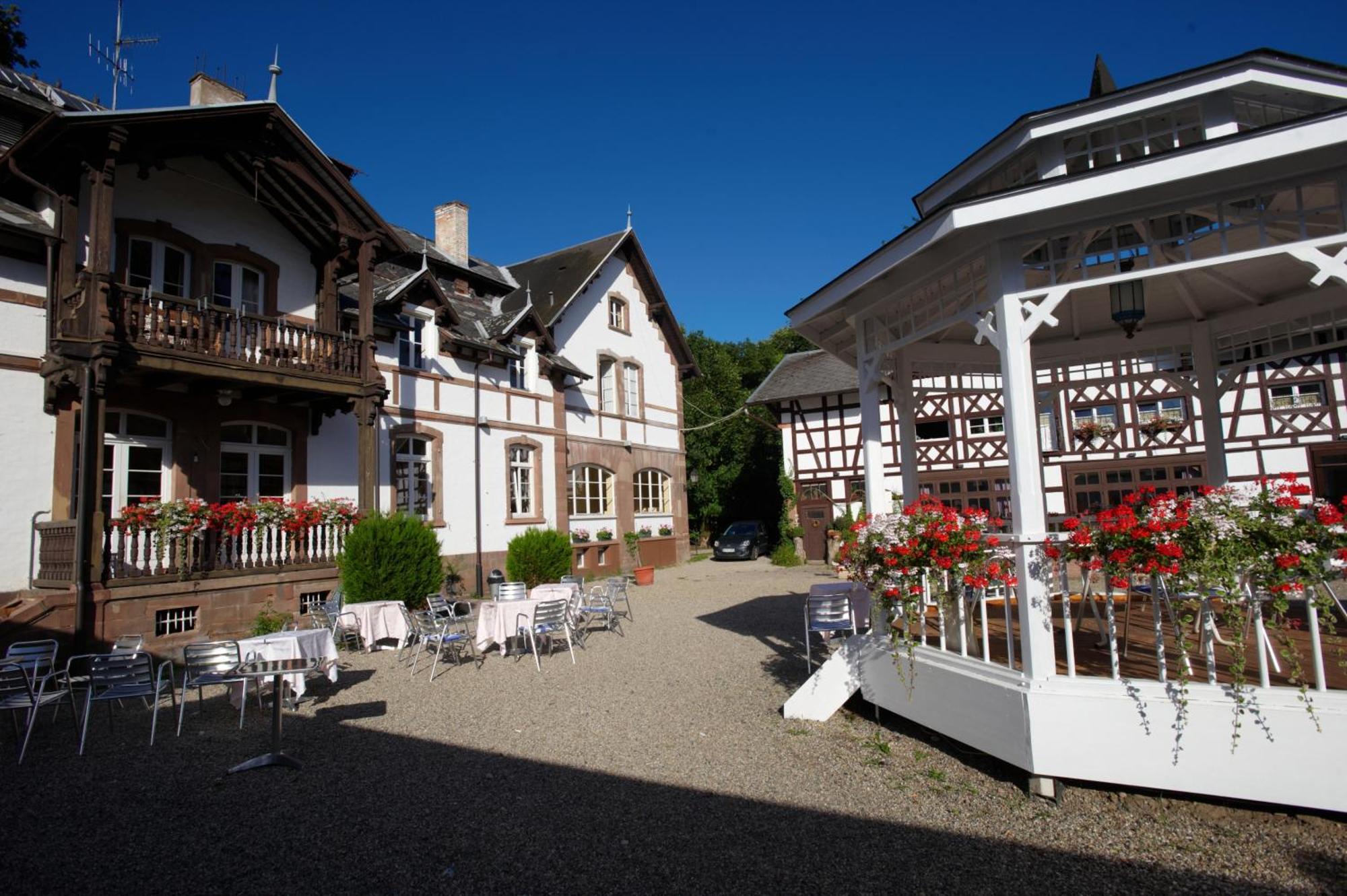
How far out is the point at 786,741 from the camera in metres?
5.61

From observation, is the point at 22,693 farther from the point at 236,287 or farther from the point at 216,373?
the point at 236,287

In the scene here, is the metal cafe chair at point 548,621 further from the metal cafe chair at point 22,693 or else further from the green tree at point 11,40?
the green tree at point 11,40

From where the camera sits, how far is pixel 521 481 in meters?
17.4

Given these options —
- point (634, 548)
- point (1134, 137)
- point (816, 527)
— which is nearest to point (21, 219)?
point (1134, 137)

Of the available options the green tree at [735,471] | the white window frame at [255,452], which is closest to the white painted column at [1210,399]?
the white window frame at [255,452]

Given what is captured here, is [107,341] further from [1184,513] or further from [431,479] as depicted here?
[1184,513]

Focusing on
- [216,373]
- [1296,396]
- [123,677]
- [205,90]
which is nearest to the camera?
[123,677]

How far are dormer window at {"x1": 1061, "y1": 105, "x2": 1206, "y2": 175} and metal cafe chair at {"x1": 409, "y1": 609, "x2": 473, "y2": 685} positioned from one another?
7582 millimetres

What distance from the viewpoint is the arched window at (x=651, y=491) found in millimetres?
21297

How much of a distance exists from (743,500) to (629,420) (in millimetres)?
11605

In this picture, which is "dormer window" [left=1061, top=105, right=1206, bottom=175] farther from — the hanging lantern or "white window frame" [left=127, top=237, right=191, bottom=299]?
"white window frame" [left=127, top=237, right=191, bottom=299]

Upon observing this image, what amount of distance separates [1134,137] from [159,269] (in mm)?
12184

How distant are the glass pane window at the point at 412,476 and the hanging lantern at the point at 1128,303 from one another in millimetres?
11934

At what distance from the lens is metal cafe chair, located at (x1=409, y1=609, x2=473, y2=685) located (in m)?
8.66
